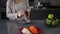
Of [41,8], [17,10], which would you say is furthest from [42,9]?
[17,10]

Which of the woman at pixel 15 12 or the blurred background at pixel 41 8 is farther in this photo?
the blurred background at pixel 41 8

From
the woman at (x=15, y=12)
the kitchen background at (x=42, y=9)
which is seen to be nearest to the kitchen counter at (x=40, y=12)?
the kitchen background at (x=42, y=9)

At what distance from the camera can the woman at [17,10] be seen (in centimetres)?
176

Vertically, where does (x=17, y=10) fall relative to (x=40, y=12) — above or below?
above

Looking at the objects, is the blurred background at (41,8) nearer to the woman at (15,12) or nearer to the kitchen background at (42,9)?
the kitchen background at (42,9)

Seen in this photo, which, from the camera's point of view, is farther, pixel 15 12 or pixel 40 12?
pixel 40 12

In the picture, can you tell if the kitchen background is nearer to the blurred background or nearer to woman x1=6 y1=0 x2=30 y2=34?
the blurred background

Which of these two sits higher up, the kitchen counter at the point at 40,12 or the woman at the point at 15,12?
the woman at the point at 15,12

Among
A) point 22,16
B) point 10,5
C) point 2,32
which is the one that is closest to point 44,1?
point 10,5

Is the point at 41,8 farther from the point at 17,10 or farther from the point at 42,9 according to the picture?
the point at 17,10

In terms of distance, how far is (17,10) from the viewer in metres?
2.02

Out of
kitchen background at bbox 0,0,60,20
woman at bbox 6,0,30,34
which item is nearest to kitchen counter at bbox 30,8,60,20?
kitchen background at bbox 0,0,60,20

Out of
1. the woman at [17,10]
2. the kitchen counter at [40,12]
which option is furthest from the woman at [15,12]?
the kitchen counter at [40,12]

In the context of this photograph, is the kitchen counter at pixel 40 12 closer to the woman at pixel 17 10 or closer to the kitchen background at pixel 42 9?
the kitchen background at pixel 42 9
